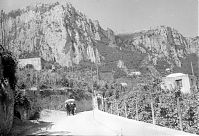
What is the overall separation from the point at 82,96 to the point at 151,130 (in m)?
Result: 48.7

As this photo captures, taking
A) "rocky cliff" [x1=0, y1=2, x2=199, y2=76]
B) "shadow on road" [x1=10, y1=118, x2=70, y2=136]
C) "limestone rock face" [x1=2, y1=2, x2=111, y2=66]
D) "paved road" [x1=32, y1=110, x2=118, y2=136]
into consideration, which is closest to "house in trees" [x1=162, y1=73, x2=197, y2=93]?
"paved road" [x1=32, y1=110, x2=118, y2=136]

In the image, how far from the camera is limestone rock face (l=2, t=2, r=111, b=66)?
16188 centimetres

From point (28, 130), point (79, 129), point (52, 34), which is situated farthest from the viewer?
point (52, 34)

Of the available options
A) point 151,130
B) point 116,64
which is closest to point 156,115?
point 151,130

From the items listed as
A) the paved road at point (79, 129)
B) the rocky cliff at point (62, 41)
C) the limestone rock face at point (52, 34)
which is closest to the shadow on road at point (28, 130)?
the paved road at point (79, 129)

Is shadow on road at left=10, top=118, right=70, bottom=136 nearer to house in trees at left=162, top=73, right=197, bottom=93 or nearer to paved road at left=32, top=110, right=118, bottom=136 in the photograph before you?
paved road at left=32, top=110, right=118, bottom=136

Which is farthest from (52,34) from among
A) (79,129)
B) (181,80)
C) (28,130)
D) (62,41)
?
(79,129)

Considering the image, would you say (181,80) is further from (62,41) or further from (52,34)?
(52,34)

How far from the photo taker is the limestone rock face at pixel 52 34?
16188cm

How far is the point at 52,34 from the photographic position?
171625 millimetres

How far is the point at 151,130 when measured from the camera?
1156 cm

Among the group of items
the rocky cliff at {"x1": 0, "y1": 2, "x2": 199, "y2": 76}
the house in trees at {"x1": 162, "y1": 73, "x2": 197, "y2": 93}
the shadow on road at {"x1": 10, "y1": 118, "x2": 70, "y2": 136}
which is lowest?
the shadow on road at {"x1": 10, "y1": 118, "x2": 70, "y2": 136}

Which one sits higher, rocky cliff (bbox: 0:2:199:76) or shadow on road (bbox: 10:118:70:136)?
rocky cliff (bbox: 0:2:199:76)

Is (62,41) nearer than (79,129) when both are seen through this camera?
No
